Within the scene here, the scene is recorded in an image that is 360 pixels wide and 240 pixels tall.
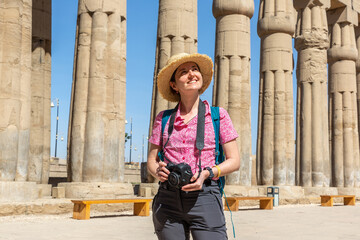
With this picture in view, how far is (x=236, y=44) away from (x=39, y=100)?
8526 millimetres

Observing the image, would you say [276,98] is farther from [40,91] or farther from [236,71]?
[40,91]

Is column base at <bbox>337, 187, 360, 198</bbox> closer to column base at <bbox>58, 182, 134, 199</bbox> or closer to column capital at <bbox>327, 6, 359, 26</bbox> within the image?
column capital at <bbox>327, 6, 359, 26</bbox>

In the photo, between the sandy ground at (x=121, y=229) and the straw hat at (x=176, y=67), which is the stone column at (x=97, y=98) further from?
the straw hat at (x=176, y=67)

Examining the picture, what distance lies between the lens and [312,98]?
27.8 meters

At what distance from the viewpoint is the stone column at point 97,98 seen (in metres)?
14.8

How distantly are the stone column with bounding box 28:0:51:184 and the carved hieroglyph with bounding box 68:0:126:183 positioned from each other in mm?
3414

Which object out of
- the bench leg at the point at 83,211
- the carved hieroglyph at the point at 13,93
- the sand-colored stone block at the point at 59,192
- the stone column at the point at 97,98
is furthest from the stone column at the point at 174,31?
the bench leg at the point at 83,211

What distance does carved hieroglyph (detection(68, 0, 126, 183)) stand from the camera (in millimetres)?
14781

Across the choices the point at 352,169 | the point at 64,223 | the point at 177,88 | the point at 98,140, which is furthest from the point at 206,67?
the point at 352,169

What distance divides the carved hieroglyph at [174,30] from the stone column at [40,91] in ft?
14.0

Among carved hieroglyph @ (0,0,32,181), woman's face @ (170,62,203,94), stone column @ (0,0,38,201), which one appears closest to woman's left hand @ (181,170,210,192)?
woman's face @ (170,62,203,94)

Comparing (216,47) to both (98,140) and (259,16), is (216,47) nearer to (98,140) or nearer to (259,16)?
(259,16)

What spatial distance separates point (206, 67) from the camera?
3973 mm

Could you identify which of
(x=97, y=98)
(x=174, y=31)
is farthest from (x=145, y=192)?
(x=174, y=31)
